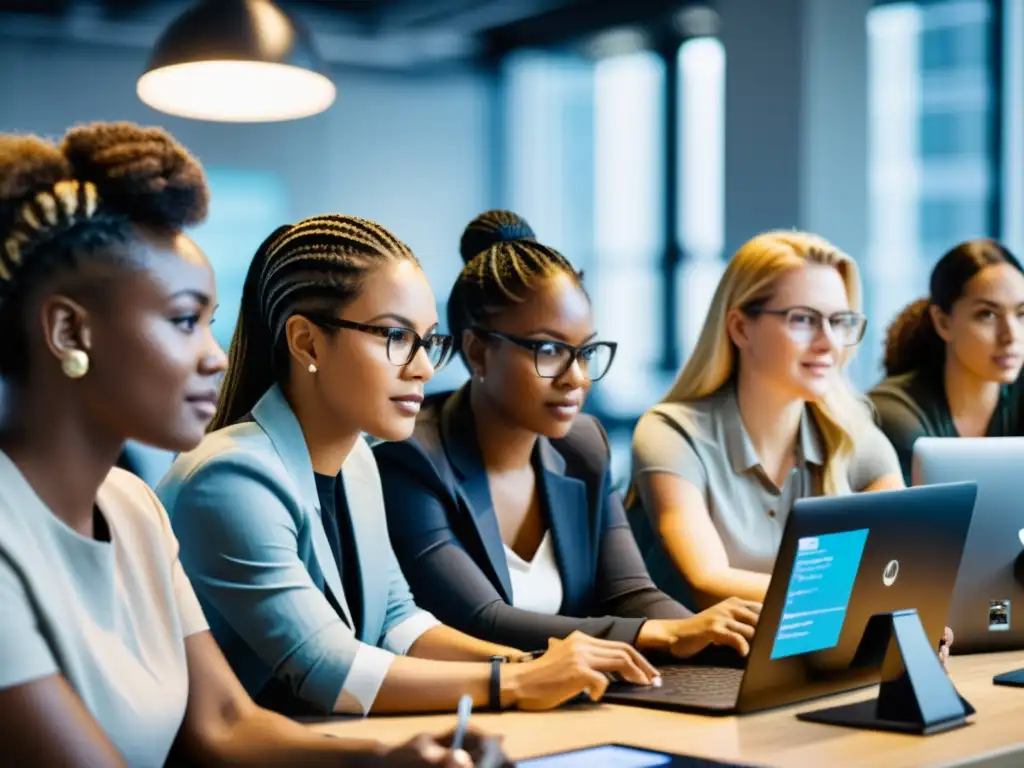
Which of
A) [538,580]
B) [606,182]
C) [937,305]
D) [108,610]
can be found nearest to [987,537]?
[538,580]

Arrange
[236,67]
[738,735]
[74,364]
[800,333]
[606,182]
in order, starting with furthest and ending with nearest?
[606,182], [236,67], [800,333], [738,735], [74,364]

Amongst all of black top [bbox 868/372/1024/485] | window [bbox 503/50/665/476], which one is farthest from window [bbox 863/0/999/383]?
black top [bbox 868/372/1024/485]

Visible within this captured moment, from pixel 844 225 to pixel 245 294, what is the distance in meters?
3.71

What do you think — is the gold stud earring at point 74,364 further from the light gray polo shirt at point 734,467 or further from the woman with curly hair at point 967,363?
the woman with curly hair at point 967,363

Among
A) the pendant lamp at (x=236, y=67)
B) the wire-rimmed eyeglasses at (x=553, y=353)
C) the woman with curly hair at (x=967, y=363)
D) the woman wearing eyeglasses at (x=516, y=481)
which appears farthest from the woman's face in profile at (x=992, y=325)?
the pendant lamp at (x=236, y=67)

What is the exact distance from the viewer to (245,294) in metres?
2.15

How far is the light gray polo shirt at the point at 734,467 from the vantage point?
2889 millimetres

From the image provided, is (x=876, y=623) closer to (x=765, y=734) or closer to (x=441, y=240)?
(x=765, y=734)

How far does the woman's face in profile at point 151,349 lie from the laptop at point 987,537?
4.61 feet

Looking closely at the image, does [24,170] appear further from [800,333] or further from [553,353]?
[800,333]

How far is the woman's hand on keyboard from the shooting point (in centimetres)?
217

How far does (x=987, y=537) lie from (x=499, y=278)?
3.16ft

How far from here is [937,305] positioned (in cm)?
358

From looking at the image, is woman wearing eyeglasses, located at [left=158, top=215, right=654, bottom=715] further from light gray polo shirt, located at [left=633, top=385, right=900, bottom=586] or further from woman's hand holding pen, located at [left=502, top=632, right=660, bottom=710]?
light gray polo shirt, located at [left=633, top=385, right=900, bottom=586]
